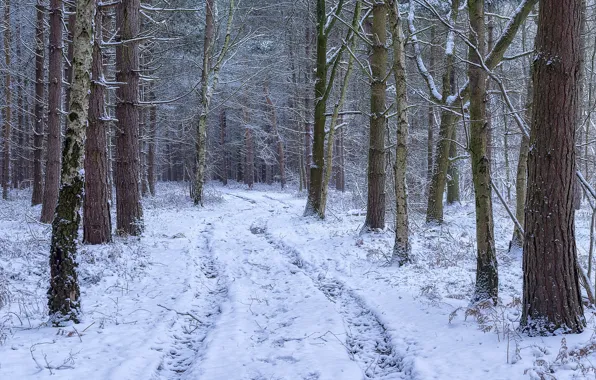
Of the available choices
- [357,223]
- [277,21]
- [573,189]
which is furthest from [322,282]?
[277,21]

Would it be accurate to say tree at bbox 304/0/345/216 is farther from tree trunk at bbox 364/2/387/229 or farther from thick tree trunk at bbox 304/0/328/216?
tree trunk at bbox 364/2/387/229

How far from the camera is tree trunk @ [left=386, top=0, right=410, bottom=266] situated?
7.88m

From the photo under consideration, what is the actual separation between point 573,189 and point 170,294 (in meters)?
5.52

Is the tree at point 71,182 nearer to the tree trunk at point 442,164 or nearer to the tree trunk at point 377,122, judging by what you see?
the tree trunk at point 377,122

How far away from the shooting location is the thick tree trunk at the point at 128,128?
36.1ft

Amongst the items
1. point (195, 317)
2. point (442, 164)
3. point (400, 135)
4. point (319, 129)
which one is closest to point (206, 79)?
point (319, 129)

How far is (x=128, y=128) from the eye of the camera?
11.1 m

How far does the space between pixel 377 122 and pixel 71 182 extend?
25.6 feet


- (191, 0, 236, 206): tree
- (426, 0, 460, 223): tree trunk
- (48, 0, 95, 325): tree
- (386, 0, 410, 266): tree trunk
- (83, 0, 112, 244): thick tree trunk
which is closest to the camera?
(48, 0, 95, 325): tree

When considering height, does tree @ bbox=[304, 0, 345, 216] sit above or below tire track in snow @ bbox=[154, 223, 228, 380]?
above

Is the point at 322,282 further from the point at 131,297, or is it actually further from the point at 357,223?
the point at 357,223

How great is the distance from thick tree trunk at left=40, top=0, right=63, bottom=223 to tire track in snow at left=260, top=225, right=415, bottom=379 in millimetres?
9828

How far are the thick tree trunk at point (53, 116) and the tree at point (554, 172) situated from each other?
1326 centimetres

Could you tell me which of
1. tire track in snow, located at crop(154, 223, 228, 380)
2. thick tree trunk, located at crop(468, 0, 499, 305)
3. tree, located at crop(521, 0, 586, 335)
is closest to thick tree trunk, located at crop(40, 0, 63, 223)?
tire track in snow, located at crop(154, 223, 228, 380)
